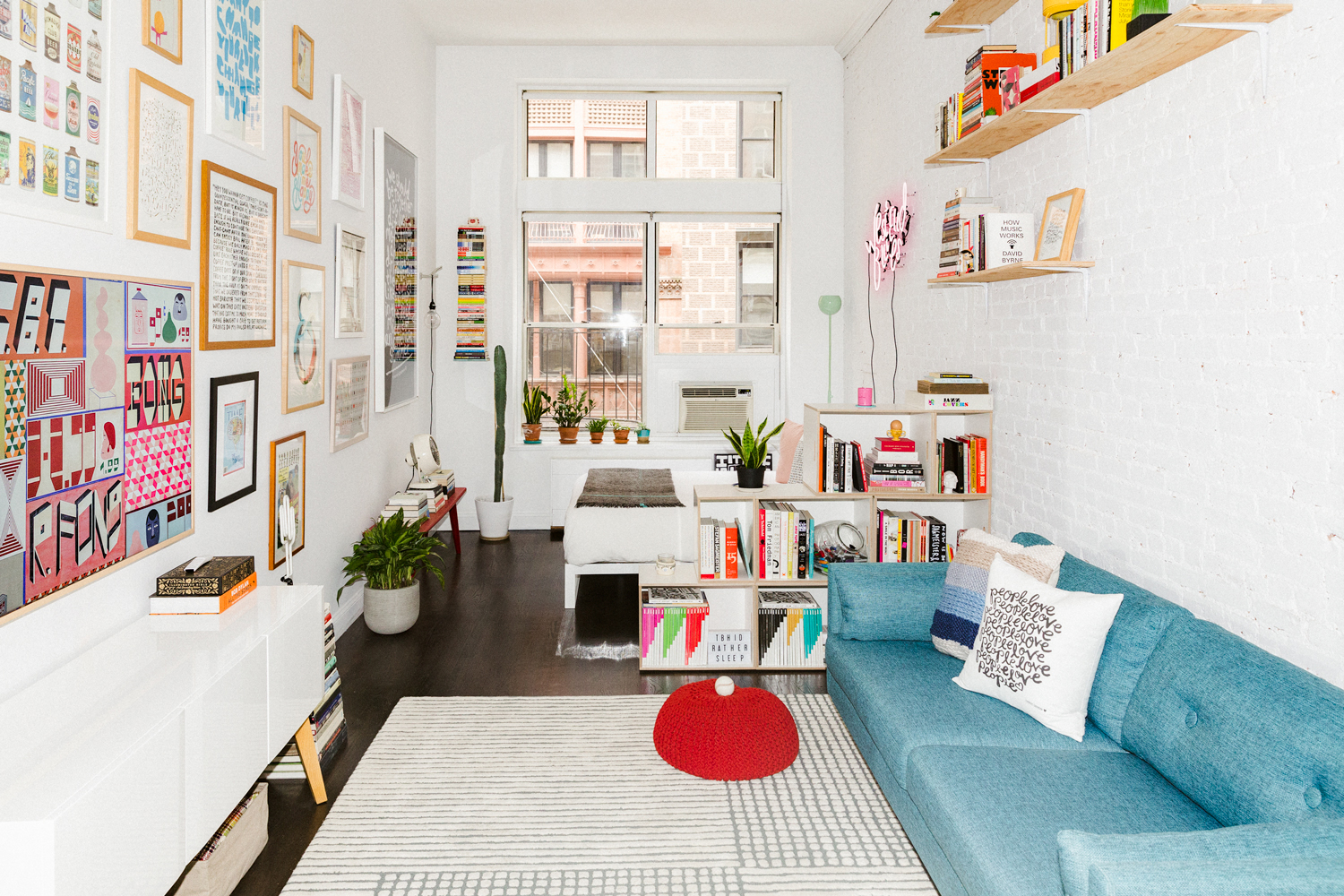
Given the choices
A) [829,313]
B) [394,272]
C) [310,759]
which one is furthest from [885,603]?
[829,313]

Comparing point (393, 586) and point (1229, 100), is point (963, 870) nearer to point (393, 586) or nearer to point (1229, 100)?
point (1229, 100)

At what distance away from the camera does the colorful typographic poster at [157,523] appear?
8.10 feet

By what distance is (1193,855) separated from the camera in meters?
1.47

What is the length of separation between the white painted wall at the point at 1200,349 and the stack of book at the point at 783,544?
2.75 ft

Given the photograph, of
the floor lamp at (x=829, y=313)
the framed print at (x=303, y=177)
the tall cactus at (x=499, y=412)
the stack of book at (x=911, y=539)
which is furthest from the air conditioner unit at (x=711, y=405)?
the framed print at (x=303, y=177)

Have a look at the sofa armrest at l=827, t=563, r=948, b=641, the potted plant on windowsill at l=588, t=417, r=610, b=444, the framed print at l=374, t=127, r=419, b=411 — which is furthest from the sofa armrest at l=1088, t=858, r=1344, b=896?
the potted plant on windowsill at l=588, t=417, r=610, b=444

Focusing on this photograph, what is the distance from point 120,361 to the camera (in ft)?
7.77

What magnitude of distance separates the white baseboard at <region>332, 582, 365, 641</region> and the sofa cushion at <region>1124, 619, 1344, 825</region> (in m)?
3.39

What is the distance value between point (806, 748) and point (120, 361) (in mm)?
2402

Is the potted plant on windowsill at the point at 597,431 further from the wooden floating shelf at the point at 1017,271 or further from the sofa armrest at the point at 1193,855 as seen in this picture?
the sofa armrest at the point at 1193,855

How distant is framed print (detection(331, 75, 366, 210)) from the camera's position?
13.8 feet

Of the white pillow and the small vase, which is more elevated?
the small vase

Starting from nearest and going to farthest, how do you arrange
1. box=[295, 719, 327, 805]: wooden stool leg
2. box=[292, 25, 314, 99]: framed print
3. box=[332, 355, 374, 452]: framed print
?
1. box=[295, 719, 327, 805]: wooden stool leg
2. box=[292, 25, 314, 99]: framed print
3. box=[332, 355, 374, 452]: framed print

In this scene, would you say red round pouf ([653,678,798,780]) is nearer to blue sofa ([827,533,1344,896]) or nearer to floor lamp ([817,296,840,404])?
blue sofa ([827,533,1344,896])
